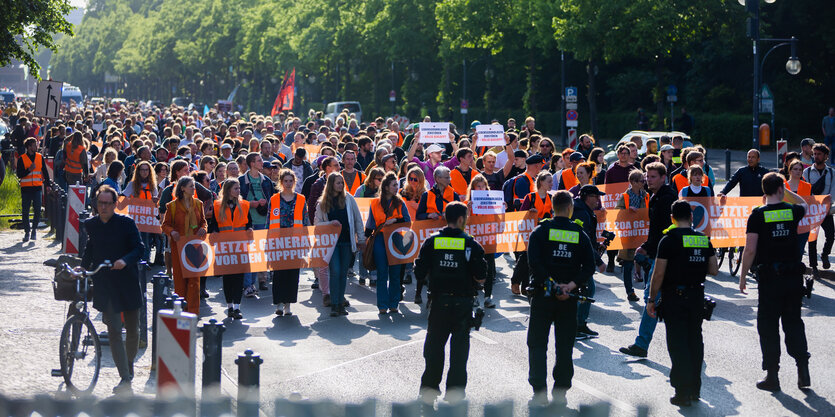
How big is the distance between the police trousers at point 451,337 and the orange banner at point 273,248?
14.5ft

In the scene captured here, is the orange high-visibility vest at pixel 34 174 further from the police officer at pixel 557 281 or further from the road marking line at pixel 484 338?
the police officer at pixel 557 281

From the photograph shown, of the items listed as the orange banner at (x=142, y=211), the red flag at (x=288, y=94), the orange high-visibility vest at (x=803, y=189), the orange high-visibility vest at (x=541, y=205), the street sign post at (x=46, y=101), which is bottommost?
the orange banner at (x=142, y=211)

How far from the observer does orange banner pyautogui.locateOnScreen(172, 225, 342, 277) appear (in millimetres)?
12789

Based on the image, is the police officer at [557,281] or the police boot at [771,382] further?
the police boot at [771,382]

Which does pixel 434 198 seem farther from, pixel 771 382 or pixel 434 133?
pixel 434 133

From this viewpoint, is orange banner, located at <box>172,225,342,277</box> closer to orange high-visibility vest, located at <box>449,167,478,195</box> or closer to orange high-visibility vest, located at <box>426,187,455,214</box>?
orange high-visibility vest, located at <box>426,187,455,214</box>

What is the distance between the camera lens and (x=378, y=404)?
405 cm

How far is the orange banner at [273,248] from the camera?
12789 mm

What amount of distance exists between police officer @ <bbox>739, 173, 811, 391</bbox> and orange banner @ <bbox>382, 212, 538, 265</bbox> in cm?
427

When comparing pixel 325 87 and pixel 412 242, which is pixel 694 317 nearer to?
pixel 412 242

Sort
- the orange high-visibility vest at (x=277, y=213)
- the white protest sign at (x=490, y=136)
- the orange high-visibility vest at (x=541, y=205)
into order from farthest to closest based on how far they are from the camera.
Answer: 1. the white protest sign at (x=490, y=136)
2. the orange high-visibility vest at (x=277, y=213)
3. the orange high-visibility vest at (x=541, y=205)

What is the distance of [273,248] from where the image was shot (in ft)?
42.8

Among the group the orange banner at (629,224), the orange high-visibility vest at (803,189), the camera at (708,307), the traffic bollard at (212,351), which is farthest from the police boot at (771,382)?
the orange high-visibility vest at (803,189)

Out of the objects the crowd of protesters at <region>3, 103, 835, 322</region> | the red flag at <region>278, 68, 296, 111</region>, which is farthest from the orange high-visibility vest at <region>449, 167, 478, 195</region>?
the red flag at <region>278, 68, 296, 111</region>
